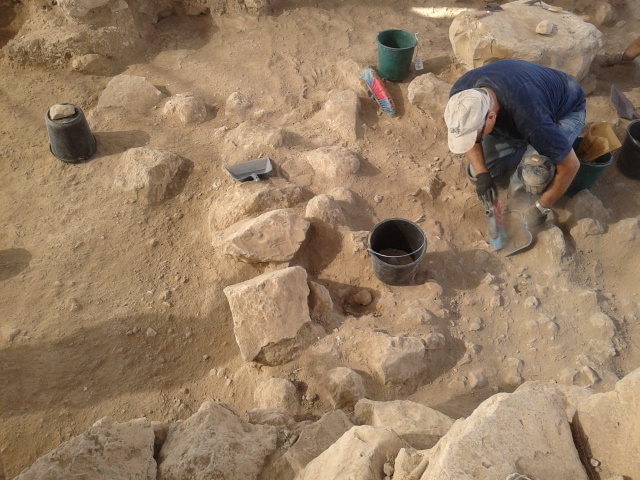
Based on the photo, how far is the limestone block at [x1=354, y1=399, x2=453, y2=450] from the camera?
2.21 metres

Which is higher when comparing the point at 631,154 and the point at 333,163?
the point at 333,163

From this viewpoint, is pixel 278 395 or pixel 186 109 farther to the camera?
pixel 186 109

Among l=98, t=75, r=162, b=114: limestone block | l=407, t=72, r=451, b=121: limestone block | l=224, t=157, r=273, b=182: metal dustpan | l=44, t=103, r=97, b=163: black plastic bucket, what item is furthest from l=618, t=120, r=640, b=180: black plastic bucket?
l=44, t=103, r=97, b=163: black plastic bucket

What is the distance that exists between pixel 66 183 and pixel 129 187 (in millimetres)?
625

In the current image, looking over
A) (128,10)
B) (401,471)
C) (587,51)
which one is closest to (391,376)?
(401,471)

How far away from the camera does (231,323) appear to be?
327 cm

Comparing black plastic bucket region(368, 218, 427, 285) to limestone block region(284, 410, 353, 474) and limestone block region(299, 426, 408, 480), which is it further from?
limestone block region(299, 426, 408, 480)

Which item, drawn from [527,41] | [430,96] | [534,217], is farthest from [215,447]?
[527,41]

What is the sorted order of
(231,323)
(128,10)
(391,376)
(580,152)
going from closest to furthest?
(391,376), (231,323), (580,152), (128,10)

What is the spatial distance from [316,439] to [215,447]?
1.54 ft

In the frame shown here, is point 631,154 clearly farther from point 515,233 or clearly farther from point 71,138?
point 71,138

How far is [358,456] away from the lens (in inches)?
74.2

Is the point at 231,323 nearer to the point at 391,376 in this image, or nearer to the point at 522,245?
the point at 391,376

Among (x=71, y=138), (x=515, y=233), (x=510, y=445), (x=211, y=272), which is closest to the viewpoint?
(x=510, y=445)
